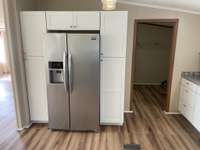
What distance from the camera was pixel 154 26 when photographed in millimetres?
5562

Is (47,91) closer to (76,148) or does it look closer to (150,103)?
(76,148)

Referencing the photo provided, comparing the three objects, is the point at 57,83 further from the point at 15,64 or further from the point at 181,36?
the point at 181,36

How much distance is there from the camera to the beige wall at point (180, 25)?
10.5 ft

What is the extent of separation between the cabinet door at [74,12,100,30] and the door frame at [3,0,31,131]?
40.0 inches

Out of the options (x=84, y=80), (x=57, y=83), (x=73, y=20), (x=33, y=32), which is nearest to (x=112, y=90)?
(x=84, y=80)

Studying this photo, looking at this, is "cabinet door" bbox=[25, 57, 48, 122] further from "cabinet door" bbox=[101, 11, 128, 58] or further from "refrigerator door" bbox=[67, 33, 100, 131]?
"cabinet door" bbox=[101, 11, 128, 58]

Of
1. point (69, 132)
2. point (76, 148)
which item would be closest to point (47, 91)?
point (69, 132)

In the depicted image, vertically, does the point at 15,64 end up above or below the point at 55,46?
below

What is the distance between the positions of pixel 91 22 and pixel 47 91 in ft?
4.63

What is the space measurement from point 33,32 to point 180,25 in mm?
2831

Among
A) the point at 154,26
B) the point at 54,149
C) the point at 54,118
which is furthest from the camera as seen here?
the point at 154,26

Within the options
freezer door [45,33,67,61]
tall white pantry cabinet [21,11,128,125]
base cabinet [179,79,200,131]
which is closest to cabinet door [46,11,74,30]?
tall white pantry cabinet [21,11,128,125]

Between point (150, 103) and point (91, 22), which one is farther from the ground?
point (91, 22)

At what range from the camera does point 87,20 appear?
2.68 m
